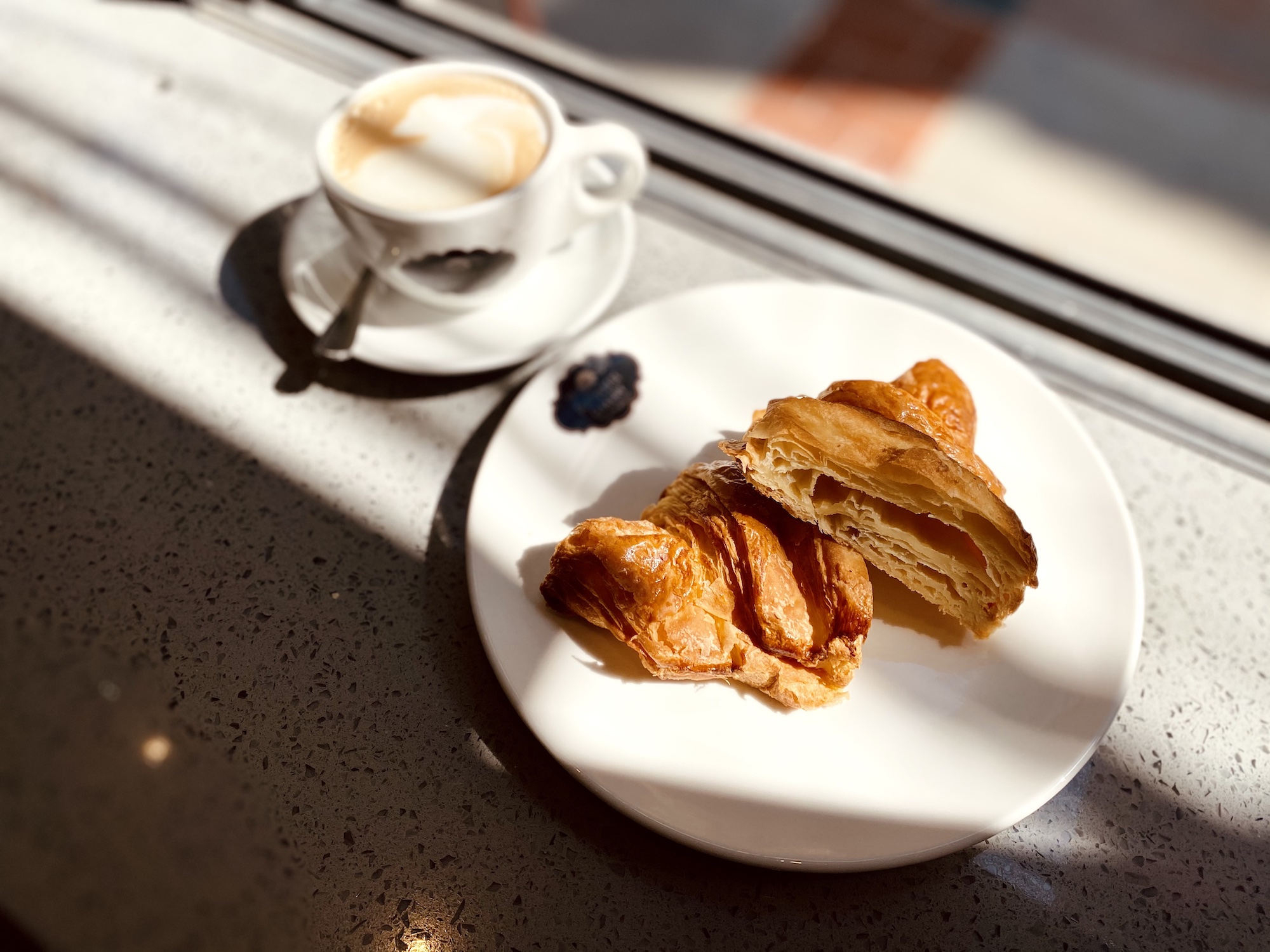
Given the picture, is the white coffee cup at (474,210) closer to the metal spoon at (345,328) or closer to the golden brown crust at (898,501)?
the metal spoon at (345,328)

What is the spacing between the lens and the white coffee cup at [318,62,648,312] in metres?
0.91

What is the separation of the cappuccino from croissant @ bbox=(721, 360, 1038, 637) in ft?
1.46

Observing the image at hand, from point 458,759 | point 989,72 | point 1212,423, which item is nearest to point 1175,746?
point 1212,423

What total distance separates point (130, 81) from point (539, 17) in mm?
1752

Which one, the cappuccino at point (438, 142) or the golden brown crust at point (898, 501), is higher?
the golden brown crust at point (898, 501)

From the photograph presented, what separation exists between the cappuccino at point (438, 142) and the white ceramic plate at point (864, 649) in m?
0.22

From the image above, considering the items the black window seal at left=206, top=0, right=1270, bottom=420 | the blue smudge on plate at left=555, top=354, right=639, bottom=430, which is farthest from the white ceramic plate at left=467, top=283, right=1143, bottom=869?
the black window seal at left=206, top=0, right=1270, bottom=420

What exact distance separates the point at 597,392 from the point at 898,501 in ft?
1.11

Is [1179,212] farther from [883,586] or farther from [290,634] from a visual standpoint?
[290,634]

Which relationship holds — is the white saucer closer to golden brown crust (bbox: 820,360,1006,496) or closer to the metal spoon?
the metal spoon

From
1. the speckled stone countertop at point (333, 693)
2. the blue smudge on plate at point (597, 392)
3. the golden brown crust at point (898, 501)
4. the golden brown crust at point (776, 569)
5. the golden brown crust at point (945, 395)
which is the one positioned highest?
the golden brown crust at point (945, 395)

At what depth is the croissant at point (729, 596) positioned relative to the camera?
2.33ft

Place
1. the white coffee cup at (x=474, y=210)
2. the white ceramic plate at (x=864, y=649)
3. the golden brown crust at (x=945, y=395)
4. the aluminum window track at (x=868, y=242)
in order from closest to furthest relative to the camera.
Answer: the white ceramic plate at (x=864, y=649) → the golden brown crust at (x=945, y=395) → the white coffee cup at (x=474, y=210) → the aluminum window track at (x=868, y=242)

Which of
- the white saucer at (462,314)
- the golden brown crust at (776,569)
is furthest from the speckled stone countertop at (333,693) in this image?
the golden brown crust at (776,569)
